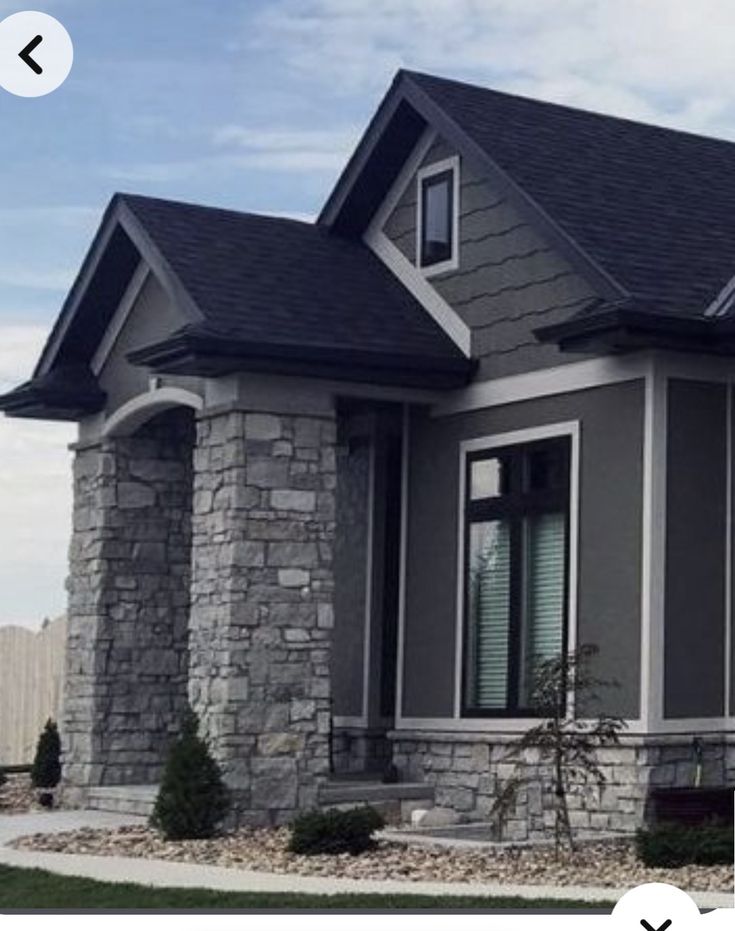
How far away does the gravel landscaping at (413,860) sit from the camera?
11.6 metres

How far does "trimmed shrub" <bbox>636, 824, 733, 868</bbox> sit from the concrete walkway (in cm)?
103

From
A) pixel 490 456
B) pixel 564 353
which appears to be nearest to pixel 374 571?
pixel 490 456

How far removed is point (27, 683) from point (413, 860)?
11576 mm

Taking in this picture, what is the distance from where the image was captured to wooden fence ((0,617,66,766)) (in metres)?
23.0

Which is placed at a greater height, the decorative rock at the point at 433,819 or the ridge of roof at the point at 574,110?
the ridge of roof at the point at 574,110

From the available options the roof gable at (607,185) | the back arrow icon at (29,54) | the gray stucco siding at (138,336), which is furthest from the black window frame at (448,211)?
the back arrow icon at (29,54)

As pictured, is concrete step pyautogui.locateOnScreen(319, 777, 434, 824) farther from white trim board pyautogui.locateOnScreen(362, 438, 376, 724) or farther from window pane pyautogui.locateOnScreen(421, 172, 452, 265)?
window pane pyautogui.locateOnScreen(421, 172, 452, 265)

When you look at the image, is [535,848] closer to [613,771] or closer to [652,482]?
[613,771]

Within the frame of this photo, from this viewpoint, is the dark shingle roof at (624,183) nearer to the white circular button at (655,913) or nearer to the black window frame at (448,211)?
the black window frame at (448,211)

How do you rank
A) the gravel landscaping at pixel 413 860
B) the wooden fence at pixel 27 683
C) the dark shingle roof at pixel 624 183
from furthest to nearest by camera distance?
the wooden fence at pixel 27 683
the dark shingle roof at pixel 624 183
the gravel landscaping at pixel 413 860

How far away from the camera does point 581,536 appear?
14.9 metres

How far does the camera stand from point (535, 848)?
1352cm

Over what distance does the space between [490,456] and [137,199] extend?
14.1 ft

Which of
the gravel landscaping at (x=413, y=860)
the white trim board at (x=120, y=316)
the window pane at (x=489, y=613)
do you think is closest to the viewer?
the gravel landscaping at (x=413, y=860)
